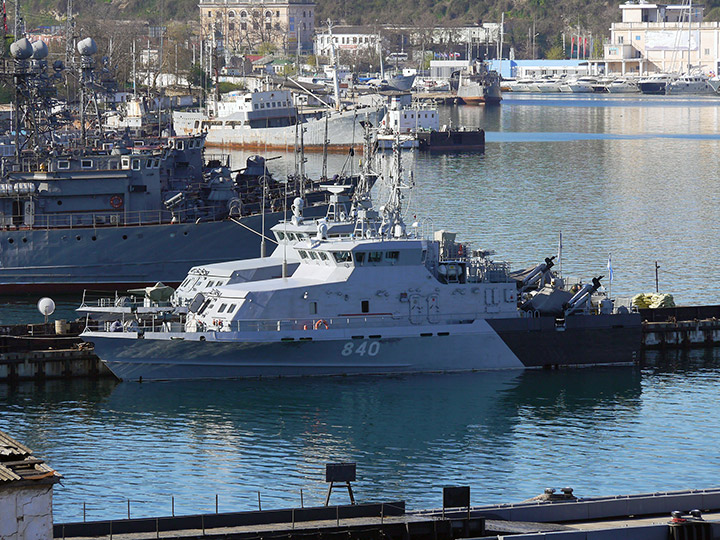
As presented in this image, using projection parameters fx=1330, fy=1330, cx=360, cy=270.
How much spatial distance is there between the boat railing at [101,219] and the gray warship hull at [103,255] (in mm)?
474

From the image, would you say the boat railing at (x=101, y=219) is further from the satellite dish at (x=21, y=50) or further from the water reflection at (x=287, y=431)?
the water reflection at (x=287, y=431)

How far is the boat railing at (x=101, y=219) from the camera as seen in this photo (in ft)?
198

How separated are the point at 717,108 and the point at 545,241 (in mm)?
128957

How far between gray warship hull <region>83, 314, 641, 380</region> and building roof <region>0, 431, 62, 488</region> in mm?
20344

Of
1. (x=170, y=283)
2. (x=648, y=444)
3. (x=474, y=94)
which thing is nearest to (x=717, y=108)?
(x=474, y=94)

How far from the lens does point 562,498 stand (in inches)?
1115

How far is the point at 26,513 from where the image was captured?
69.2ft

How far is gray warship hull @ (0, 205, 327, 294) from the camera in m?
59.9

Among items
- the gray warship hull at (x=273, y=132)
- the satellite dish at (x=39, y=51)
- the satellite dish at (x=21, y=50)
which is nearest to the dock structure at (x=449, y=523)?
the satellite dish at (x=21, y=50)

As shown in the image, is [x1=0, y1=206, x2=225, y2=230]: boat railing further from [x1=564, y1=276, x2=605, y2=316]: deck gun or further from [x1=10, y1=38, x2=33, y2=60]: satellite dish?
[x1=564, y1=276, x2=605, y2=316]: deck gun

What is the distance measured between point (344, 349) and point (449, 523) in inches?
672

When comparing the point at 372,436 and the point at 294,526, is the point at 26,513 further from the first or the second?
the point at 372,436

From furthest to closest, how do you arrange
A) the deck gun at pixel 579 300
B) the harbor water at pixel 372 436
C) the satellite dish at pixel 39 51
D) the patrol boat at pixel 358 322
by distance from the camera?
1. the satellite dish at pixel 39 51
2. the deck gun at pixel 579 300
3. the patrol boat at pixel 358 322
4. the harbor water at pixel 372 436

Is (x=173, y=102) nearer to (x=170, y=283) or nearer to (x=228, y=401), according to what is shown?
(x=170, y=283)
